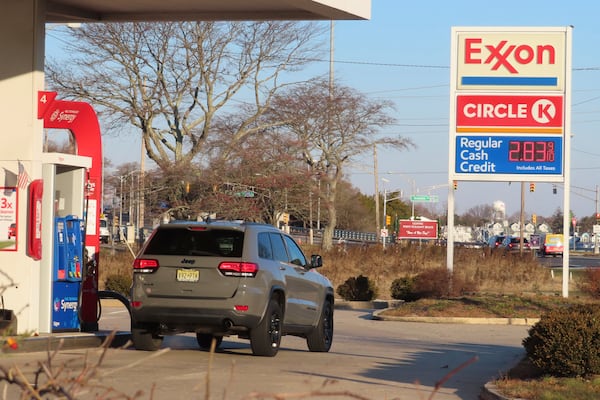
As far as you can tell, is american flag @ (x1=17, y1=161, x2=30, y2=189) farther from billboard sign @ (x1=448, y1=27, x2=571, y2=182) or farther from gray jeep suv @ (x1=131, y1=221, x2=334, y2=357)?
billboard sign @ (x1=448, y1=27, x2=571, y2=182)

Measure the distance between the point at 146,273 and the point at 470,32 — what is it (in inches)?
631

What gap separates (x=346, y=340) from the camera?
1955 cm

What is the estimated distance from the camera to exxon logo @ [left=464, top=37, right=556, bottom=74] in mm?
27812

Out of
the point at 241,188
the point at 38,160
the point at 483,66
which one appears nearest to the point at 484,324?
the point at 483,66

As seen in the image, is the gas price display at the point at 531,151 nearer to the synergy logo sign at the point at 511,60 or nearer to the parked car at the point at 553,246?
the synergy logo sign at the point at 511,60

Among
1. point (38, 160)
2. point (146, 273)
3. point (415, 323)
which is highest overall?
point (38, 160)

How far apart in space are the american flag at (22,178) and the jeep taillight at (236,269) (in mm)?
3120

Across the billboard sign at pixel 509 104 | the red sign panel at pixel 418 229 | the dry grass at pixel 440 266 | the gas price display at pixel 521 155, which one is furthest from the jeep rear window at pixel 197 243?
the red sign panel at pixel 418 229

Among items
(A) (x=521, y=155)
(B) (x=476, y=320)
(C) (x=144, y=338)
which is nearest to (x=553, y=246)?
(A) (x=521, y=155)

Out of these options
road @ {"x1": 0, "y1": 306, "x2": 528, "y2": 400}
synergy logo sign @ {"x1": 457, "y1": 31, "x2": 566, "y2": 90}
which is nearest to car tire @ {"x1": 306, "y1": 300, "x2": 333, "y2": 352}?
road @ {"x1": 0, "y1": 306, "x2": 528, "y2": 400}

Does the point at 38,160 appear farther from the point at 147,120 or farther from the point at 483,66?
the point at 147,120

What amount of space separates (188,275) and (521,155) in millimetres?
15181

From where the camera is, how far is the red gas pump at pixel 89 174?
1623 centimetres

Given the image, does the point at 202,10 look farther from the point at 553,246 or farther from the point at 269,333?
the point at 553,246
